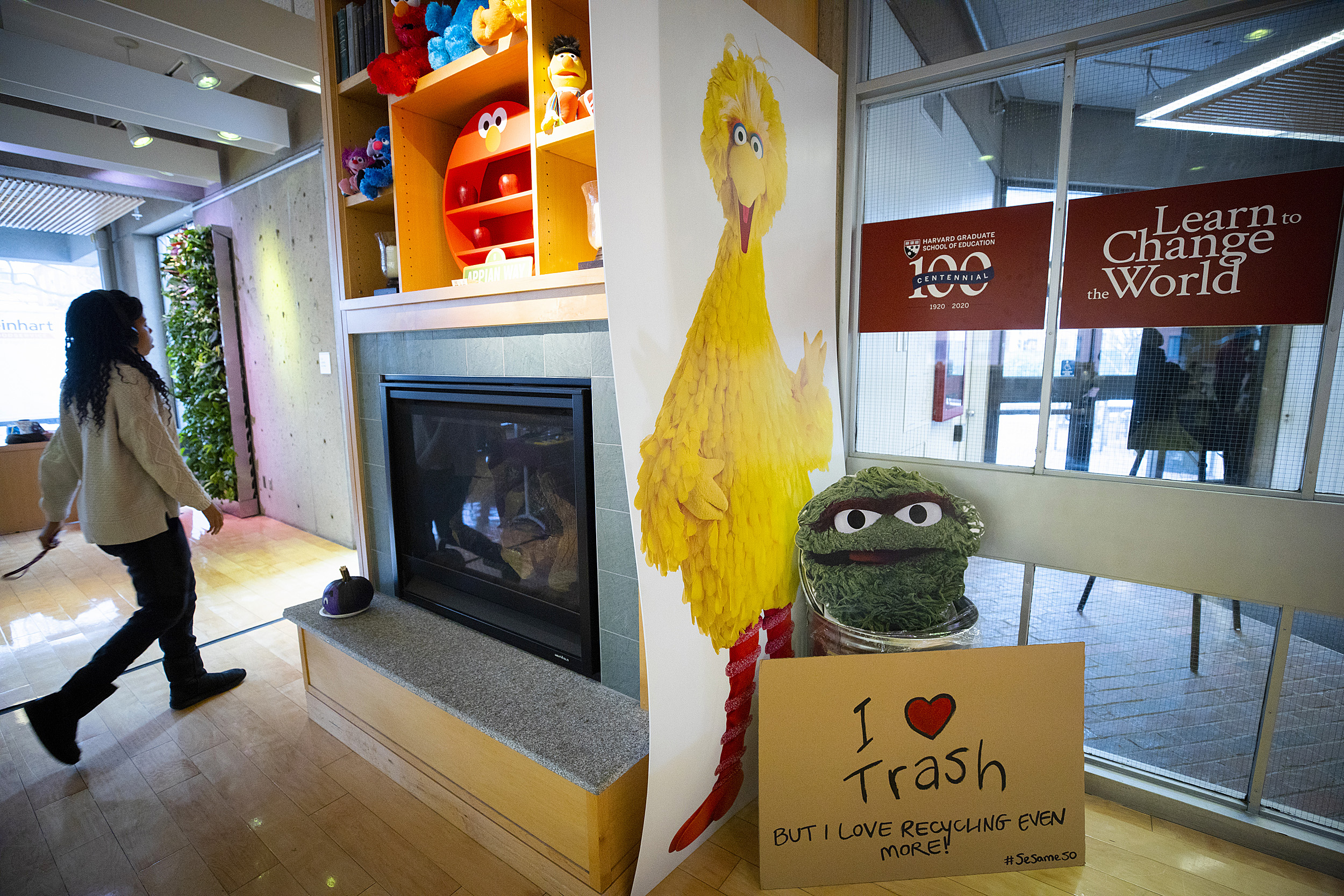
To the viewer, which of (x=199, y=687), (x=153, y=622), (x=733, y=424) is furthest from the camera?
(x=199, y=687)

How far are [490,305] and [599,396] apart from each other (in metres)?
0.45

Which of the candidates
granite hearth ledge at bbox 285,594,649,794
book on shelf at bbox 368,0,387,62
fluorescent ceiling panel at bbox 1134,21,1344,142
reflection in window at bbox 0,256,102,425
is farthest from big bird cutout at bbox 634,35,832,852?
reflection in window at bbox 0,256,102,425

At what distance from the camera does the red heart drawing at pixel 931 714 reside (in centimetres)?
142

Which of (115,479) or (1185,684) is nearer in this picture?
(1185,684)

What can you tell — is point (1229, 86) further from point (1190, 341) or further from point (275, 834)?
point (275, 834)

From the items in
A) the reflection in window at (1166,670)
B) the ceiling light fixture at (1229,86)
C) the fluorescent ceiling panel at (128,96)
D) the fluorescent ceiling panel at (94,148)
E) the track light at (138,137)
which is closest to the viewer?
the ceiling light fixture at (1229,86)

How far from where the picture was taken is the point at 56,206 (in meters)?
4.80

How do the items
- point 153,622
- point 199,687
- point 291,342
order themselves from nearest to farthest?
point 153,622 → point 199,687 → point 291,342

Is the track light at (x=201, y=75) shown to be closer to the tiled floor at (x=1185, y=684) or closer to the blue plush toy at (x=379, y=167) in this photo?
the blue plush toy at (x=379, y=167)

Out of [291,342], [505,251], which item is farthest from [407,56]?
[291,342]

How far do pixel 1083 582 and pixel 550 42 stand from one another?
2037mm

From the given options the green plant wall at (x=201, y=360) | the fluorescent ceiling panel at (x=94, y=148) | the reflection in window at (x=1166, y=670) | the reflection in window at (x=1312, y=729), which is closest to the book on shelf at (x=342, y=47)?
the fluorescent ceiling panel at (x=94, y=148)

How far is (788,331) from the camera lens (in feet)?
5.35

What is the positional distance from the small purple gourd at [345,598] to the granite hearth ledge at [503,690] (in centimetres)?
3
